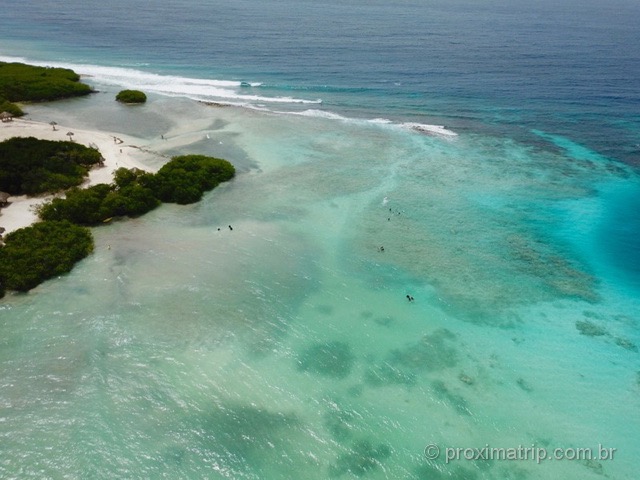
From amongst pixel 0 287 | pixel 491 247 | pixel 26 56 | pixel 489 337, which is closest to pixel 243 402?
pixel 489 337

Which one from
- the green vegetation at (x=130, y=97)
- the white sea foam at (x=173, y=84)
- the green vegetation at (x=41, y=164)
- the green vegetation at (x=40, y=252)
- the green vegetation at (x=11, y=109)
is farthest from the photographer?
the white sea foam at (x=173, y=84)

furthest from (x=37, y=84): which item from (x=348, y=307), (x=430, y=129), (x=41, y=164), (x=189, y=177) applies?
(x=348, y=307)

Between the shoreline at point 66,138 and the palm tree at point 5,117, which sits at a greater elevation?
the palm tree at point 5,117

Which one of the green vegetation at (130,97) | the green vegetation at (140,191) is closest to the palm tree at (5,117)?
the green vegetation at (130,97)

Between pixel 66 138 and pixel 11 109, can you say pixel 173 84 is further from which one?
pixel 66 138

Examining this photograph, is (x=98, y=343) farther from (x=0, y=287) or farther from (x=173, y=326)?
(x=0, y=287)

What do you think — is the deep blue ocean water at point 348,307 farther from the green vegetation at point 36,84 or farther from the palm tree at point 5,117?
the palm tree at point 5,117
